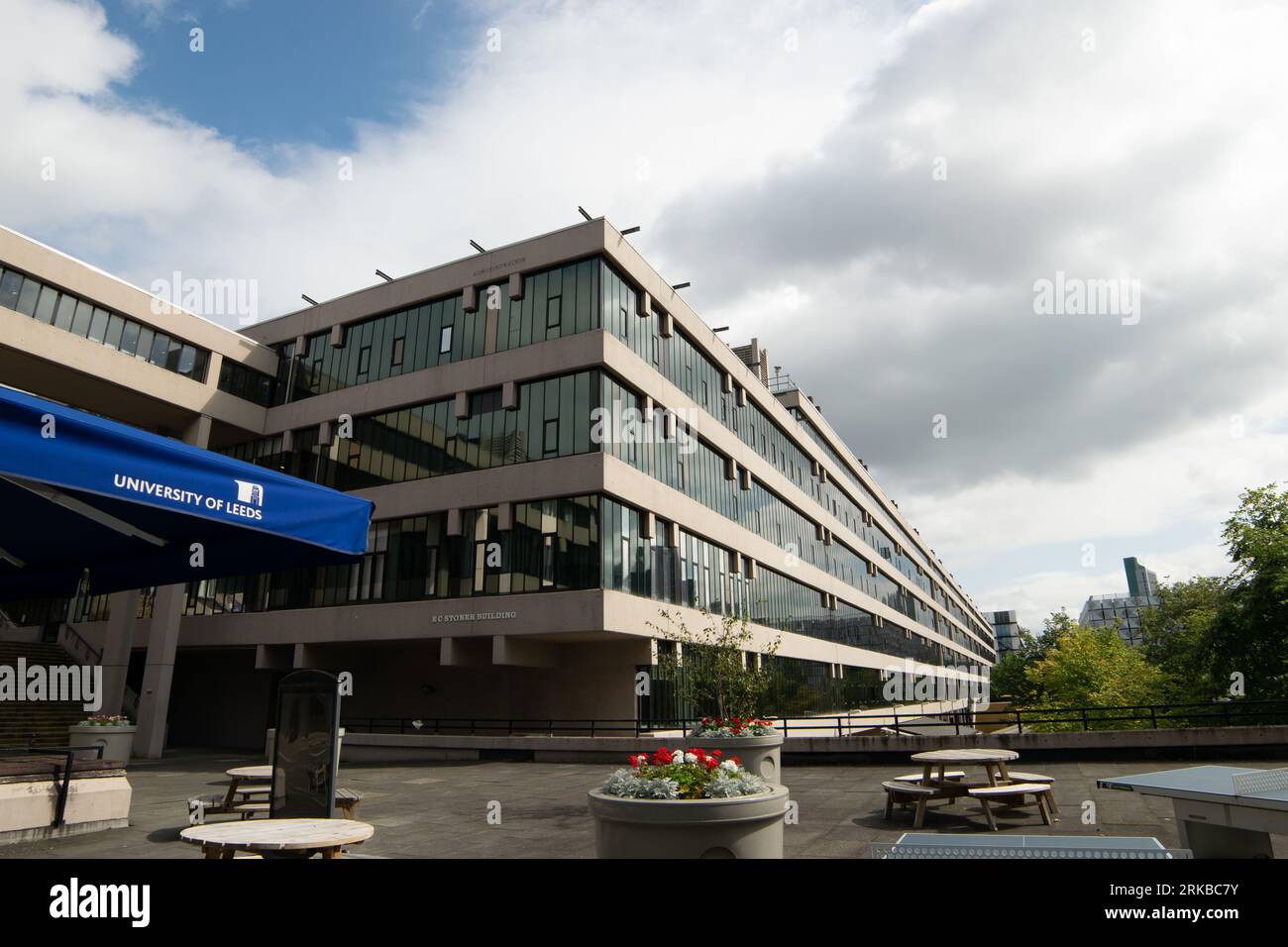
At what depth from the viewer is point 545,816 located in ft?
42.6

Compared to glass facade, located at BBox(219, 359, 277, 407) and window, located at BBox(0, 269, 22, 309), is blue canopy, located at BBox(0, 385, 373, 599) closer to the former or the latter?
window, located at BBox(0, 269, 22, 309)

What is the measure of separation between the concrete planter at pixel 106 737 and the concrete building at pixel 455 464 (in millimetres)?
3661

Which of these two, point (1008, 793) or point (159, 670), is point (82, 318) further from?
point (1008, 793)

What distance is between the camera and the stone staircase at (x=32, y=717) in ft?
79.2

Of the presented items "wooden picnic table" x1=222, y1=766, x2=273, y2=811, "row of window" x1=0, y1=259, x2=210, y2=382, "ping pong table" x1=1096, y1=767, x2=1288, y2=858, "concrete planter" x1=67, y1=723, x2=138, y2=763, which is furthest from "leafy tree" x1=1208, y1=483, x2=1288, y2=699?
"row of window" x1=0, y1=259, x2=210, y2=382

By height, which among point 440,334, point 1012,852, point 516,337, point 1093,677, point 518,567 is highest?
point 440,334

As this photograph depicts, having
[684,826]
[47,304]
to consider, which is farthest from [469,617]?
[684,826]

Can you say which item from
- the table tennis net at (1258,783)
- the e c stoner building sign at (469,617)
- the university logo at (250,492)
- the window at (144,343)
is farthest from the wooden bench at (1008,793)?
the window at (144,343)

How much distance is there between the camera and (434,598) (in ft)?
93.8

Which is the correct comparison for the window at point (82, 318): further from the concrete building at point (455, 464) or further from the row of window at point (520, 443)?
the row of window at point (520, 443)

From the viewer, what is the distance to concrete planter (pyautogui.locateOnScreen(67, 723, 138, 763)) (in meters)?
22.5

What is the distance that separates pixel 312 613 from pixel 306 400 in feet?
34.0

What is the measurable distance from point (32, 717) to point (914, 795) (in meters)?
29.6
